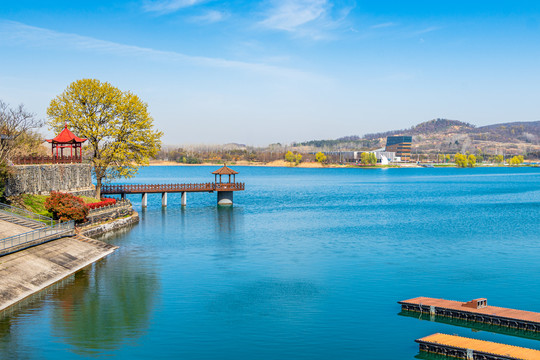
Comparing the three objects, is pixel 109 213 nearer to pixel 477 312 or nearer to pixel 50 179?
pixel 50 179

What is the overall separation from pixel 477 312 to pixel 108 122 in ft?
218

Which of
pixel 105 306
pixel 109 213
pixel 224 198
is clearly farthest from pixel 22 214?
pixel 224 198

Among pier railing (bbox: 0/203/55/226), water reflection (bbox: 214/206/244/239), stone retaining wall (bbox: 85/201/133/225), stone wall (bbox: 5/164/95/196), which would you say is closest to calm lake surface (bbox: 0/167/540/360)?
water reflection (bbox: 214/206/244/239)

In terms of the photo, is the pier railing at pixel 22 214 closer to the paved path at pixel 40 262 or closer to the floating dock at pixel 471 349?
the paved path at pixel 40 262

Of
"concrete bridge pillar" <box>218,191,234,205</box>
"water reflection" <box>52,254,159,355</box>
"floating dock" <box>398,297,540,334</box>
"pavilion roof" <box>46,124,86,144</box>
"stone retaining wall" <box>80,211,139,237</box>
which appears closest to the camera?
"water reflection" <box>52,254,159,355</box>

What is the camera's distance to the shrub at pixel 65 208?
60.4 metres

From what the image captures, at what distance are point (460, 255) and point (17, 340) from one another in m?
40.4

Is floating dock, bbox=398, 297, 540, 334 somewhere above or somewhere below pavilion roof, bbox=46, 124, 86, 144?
below

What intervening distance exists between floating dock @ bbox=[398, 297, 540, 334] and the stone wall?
45936 millimetres

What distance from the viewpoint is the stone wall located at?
65.6m

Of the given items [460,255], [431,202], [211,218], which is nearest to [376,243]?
[460,255]

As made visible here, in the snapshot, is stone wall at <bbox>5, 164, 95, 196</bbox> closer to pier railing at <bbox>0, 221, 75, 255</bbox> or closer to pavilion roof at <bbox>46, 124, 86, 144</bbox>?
pavilion roof at <bbox>46, 124, 86, 144</bbox>

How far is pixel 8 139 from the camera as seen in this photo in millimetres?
70000

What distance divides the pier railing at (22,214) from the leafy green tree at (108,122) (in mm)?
28433
